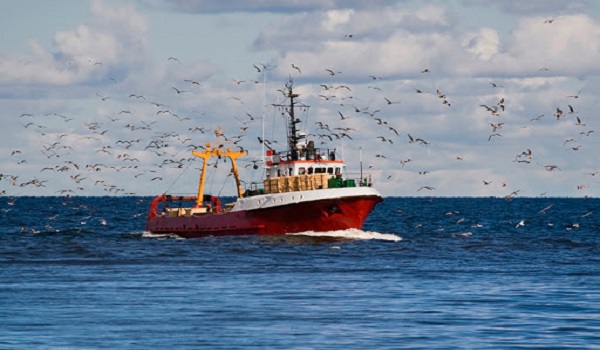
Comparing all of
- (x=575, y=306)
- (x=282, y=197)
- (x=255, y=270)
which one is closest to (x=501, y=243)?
(x=282, y=197)

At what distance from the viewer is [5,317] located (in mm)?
35188

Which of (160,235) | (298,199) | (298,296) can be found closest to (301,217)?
(298,199)

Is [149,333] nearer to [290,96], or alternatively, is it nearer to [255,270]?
[255,270]

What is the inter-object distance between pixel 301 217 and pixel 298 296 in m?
34.6

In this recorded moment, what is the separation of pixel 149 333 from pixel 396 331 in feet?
23.1

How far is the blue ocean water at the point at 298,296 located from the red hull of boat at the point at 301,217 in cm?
361

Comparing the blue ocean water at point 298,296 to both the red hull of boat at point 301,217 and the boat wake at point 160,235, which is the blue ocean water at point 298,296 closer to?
the red hull of boat at point 301,217

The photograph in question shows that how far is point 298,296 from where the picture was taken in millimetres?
41188

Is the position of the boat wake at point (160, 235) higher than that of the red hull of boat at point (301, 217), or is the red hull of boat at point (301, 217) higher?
the red hull of boat at point (301, 217)

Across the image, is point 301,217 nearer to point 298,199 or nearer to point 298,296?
point 298,199

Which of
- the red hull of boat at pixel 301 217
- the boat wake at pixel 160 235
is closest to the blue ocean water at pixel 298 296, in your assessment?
the red hull of boat at pixel 301 217

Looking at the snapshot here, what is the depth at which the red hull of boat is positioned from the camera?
75.1 metres

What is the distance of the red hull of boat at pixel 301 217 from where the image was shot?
75125 mm

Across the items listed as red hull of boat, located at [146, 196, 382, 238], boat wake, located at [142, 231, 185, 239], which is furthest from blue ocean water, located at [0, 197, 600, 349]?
boat wake, located at [142, 231, 185, 239]
